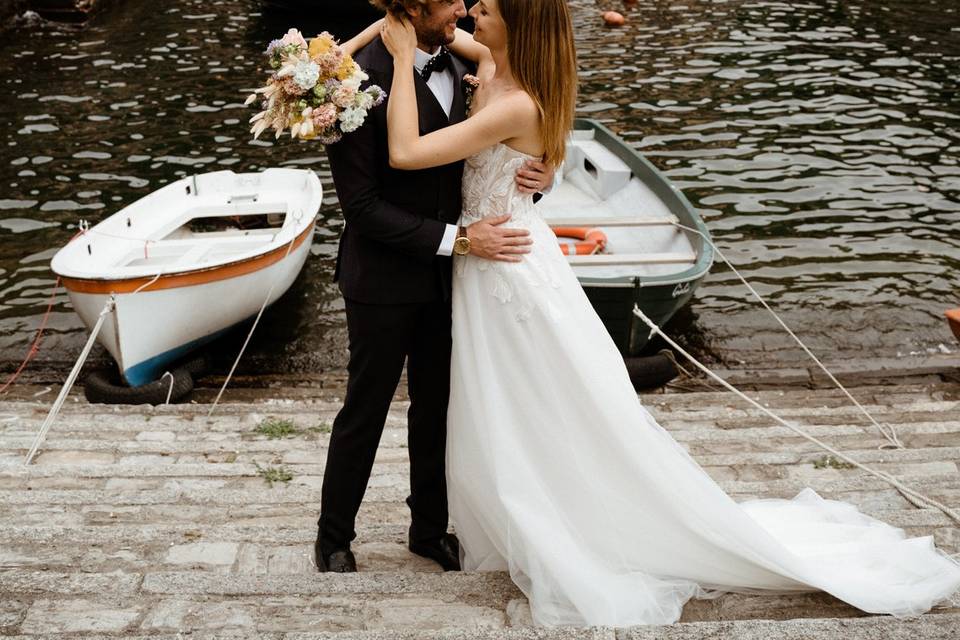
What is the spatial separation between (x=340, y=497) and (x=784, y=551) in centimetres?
143

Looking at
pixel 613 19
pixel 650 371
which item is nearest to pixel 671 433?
pixel 650 371

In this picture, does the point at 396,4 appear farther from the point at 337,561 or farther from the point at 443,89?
the point at 337,561

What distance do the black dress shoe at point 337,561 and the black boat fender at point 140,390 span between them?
401cm

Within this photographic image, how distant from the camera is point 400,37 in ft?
8.71

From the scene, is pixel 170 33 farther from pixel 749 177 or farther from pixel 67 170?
pixel 749 177

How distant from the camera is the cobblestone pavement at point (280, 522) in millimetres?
2531

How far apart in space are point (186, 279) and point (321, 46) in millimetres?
4508

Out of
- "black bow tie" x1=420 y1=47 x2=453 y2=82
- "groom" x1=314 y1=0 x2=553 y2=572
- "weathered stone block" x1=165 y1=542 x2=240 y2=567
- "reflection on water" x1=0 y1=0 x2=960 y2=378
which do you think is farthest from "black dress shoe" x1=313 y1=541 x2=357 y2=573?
"reflection on water" x1=0 y1=0 x2=960 y2=378

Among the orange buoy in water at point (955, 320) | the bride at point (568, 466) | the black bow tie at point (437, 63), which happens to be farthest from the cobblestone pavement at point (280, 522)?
the black bow tie at point (437, 63)

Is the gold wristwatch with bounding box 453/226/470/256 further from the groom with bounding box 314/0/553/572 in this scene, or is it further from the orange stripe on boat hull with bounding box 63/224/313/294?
the orange stripe on boat hull with bounding box 63/224/313/294

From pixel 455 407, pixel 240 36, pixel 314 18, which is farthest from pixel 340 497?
pixel 314 18

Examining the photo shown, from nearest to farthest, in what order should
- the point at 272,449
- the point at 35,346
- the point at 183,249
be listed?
the point at 272,449
the point at 183,249
the point at 35,346

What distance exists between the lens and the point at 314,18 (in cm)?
1927

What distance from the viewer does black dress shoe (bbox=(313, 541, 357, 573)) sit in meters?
3.12
